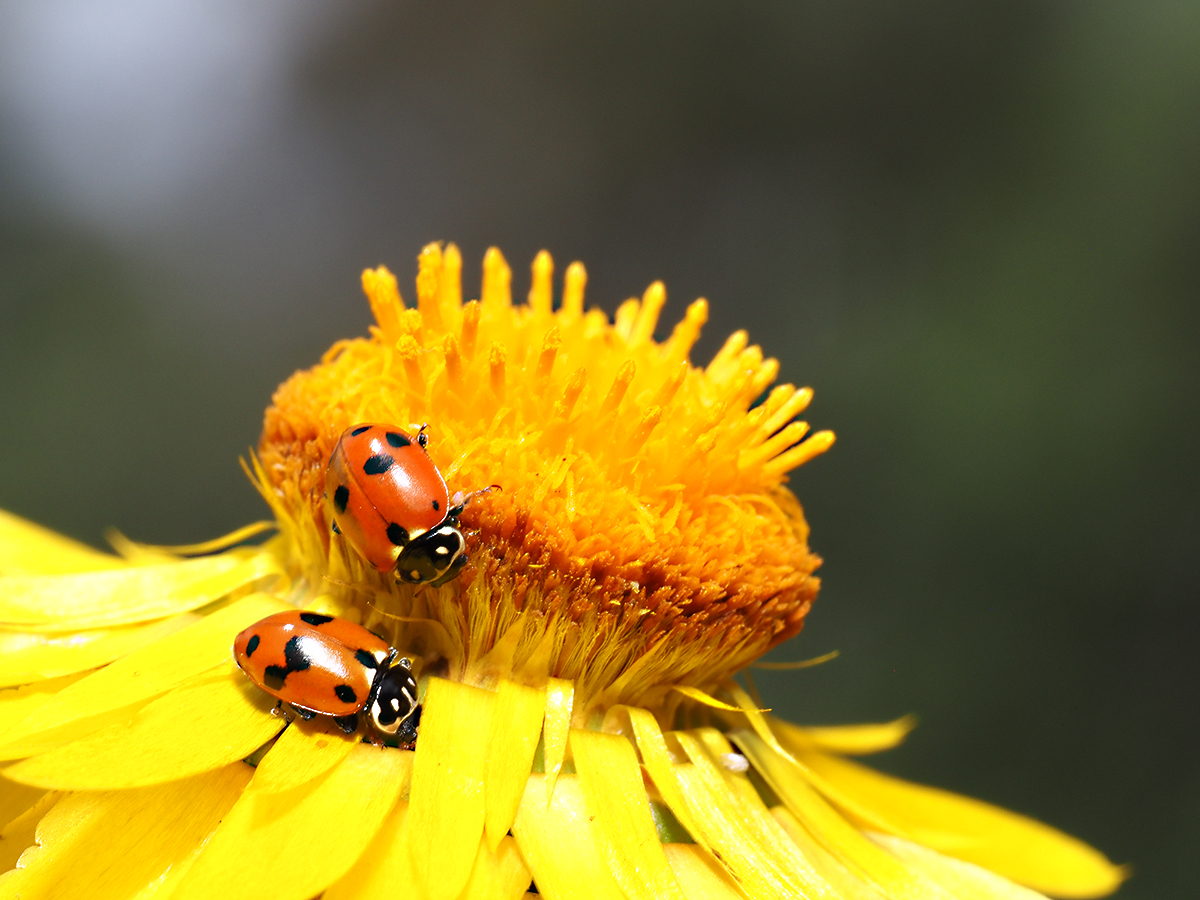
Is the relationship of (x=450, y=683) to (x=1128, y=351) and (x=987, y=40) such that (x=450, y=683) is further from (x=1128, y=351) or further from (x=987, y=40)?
(x=987, y=40)

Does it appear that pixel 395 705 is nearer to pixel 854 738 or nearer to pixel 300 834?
pixel 300 834

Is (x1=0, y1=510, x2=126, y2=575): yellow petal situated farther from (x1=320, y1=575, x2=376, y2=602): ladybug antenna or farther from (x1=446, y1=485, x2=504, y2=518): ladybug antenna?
(x1=446, y1=485, x2=504, y2=518): ladybug antenna

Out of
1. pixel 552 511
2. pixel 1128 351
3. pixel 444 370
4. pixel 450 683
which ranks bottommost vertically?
pixel 1128 351

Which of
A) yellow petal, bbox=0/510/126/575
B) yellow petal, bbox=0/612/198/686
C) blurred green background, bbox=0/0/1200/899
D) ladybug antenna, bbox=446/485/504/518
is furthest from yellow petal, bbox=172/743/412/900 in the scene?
blurred green background, bbox=0/0/1200/899

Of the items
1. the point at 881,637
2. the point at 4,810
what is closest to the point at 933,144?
the point at 881,637

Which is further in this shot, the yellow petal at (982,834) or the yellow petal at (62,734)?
the yellow petal at (982,834)

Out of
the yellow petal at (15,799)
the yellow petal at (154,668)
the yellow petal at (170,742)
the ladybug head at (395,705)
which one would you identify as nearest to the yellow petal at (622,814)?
the ladybug head at (395,705)

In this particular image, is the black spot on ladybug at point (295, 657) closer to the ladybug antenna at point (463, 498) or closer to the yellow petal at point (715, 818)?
the ladybug antenna at point (463, 498)
